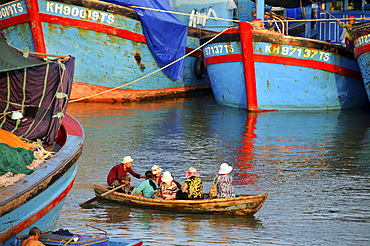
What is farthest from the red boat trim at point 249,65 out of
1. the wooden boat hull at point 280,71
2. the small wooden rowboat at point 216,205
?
the small wooden rowboat at point 216,205

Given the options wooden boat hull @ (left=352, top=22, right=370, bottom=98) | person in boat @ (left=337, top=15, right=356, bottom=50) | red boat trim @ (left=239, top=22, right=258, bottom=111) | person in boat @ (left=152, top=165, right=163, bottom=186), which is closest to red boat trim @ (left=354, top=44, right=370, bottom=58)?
wooden boat hull @ (left=352, top=22, right=370, bottom=98)

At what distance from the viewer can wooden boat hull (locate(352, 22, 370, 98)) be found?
19.1m

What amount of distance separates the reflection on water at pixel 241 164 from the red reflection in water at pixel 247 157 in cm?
2

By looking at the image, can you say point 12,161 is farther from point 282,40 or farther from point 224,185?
point 282,40

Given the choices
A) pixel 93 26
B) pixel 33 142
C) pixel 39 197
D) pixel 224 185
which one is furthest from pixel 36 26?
pixel 39 197

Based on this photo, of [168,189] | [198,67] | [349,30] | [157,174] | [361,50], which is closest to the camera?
[168,189]

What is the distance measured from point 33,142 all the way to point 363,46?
40.3 ft

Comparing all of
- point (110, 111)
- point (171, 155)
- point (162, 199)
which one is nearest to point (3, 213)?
point (162, 199)

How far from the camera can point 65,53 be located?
2222 centimetres

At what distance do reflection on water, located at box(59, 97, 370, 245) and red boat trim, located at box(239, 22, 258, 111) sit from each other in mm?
524

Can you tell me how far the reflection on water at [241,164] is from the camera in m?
9.79

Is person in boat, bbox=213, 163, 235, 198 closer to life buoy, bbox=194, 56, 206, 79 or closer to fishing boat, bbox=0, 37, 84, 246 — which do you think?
fishing boat, bbox=0, 37, 84, 246

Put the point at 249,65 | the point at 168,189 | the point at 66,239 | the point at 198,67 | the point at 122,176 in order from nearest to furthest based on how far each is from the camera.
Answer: the point at 66,239 → the point at 168,189 → the point at 122,176 → the point at 249,65 → the point at 198,67

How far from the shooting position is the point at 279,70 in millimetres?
20703
